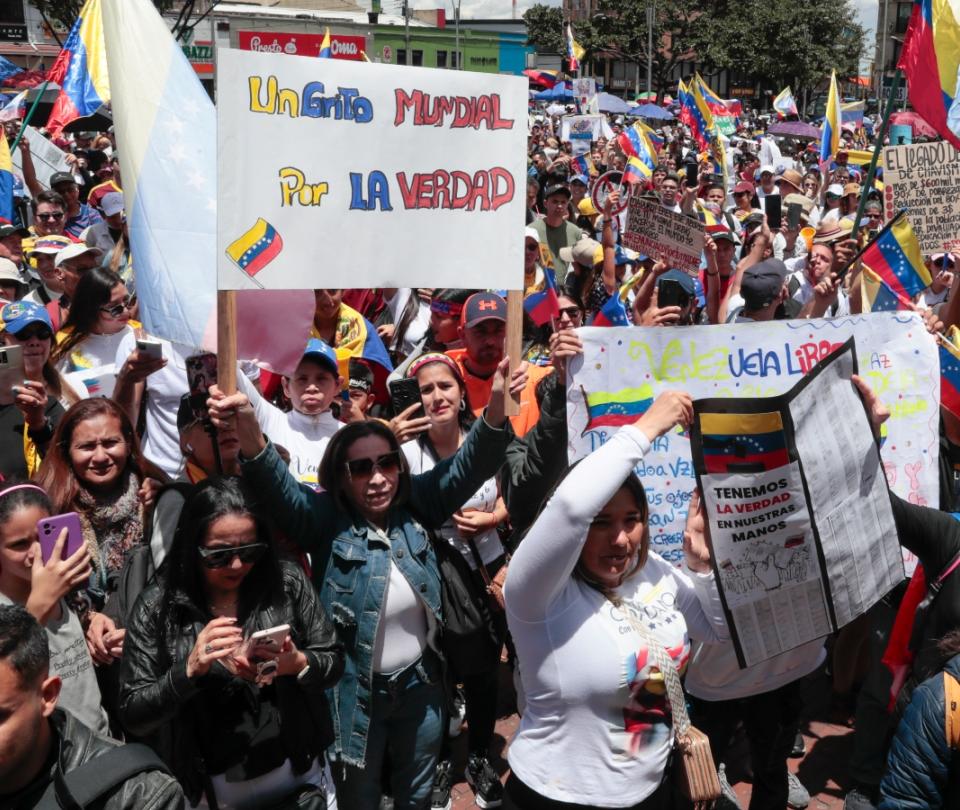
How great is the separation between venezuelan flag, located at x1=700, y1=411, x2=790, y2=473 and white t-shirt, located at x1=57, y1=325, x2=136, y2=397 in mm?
3073

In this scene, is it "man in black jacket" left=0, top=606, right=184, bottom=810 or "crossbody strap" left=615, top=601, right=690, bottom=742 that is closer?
"man in black jacket" left=0, top=606, right=184, bottom=810

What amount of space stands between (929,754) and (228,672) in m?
1.79

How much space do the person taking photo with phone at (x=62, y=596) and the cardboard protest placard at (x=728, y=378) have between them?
62.9 inches

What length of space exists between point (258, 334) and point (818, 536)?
1.99 metres

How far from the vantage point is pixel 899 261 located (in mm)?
5695

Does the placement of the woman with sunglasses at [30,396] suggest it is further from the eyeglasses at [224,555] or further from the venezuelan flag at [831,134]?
the venezuelan flag at [831,134]

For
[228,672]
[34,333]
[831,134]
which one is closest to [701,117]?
[831,134]

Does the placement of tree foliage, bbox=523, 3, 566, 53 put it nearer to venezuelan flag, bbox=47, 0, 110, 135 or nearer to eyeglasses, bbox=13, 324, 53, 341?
venezuelan flag, bbox=47, 0, 110, 135

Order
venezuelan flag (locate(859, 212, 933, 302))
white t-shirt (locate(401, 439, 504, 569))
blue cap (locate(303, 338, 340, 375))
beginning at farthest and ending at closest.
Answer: venezuelan flag (locate(859, 212, 933, 302)), blue cap (locate(303, 338, 340, 375)), white t-shirt (locate(401, 439, 504, 569))

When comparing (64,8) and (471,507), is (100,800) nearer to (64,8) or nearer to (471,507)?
(471,507)

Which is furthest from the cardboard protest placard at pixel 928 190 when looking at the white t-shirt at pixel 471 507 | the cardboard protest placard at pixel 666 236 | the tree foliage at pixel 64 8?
the tree foliage at pixel 64 8

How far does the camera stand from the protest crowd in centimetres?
262

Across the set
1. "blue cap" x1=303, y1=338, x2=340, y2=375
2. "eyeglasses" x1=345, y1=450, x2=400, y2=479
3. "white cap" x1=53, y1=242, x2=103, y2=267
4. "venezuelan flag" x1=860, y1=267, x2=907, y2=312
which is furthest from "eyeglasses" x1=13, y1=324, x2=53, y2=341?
"venezuelan flag" x1=860, y1=267, x2=907, y2=312

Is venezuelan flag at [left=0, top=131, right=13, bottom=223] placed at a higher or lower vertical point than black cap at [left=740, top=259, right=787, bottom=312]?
higher
